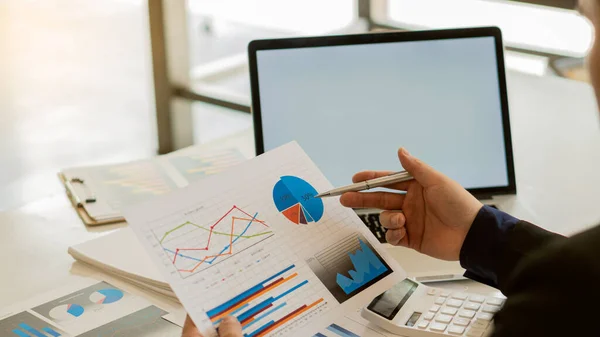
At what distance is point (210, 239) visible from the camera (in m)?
1.08

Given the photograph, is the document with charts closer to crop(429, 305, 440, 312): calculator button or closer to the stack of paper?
crop(429, 305, 440, 312): calculator button

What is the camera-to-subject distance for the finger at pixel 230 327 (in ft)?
3.22

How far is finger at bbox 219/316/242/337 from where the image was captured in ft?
3.22

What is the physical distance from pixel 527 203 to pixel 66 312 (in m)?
0.93

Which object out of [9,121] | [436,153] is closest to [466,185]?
[436,153]

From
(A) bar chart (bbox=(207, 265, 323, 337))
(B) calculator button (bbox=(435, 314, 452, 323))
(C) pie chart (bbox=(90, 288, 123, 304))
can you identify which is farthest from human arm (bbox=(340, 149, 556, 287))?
(C) pie chart (bbox=(90, 288, 123, 304))

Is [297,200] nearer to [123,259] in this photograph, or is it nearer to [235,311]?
[235,311]

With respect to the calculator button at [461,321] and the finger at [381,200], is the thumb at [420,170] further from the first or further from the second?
the calculator button at [461,321]

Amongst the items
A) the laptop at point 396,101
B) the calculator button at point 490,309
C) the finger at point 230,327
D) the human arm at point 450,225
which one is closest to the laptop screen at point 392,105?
the laptop at point 396,101

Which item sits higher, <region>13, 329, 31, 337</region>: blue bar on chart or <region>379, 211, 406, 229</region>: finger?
<region>379, 211, 406, 229</region>: finger

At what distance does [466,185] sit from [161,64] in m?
2.28

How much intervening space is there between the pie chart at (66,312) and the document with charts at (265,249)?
256 millimetres

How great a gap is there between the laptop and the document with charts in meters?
0.33

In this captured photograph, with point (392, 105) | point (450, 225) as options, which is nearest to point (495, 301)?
point (450, 225)
